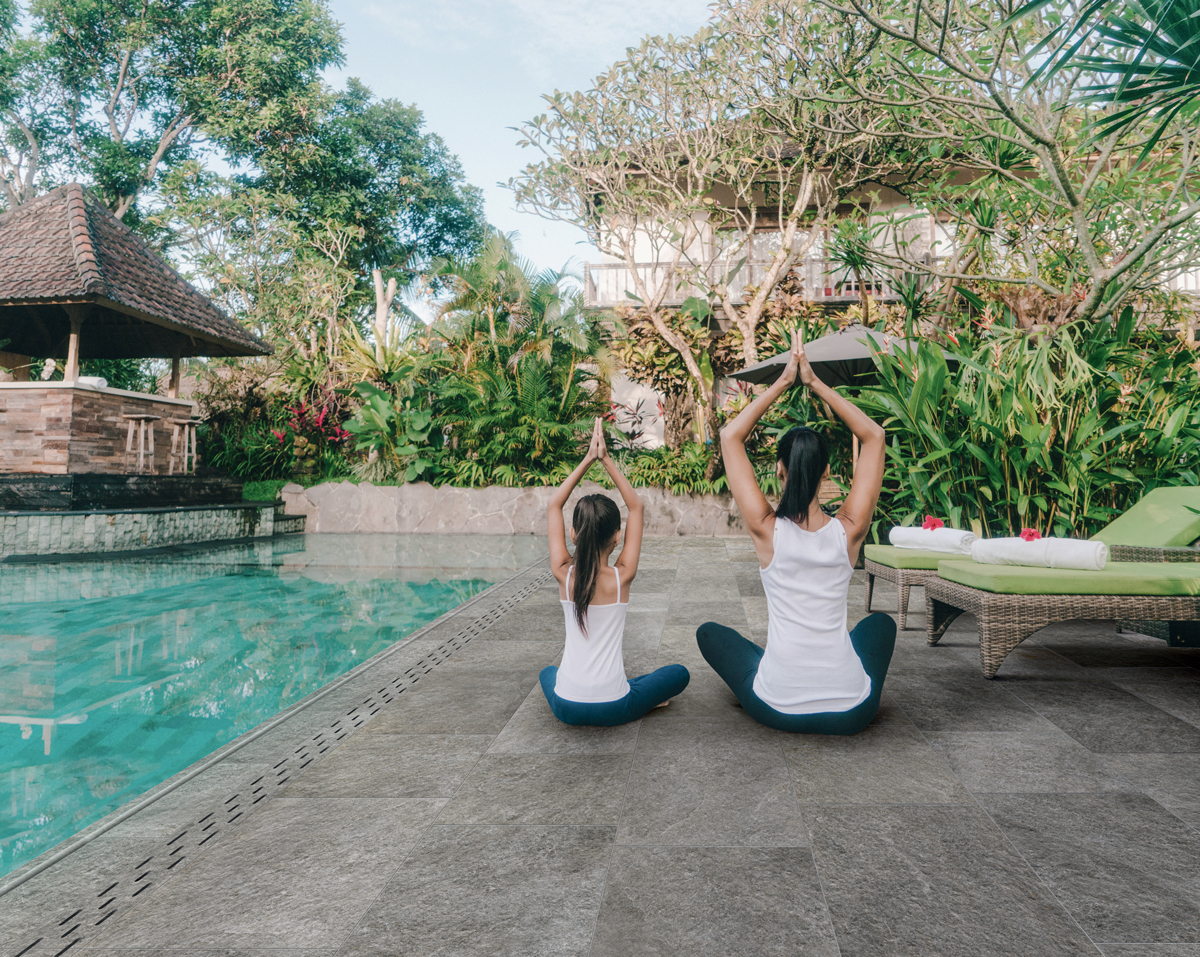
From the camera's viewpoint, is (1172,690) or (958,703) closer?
(958,703)

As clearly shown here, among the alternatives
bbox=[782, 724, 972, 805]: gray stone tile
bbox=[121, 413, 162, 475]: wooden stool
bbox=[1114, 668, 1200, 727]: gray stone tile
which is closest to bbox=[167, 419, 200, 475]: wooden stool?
bbox=[121, 413, 162, 475]: wooden stool

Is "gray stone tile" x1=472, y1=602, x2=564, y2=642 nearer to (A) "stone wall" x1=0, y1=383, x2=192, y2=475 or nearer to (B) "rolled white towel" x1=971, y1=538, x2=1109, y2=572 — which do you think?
(B) "rolled white towel" x1=971, y1=538, x2=1109, y2=572

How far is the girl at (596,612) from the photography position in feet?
8.77

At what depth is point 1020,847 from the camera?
6.26 ft

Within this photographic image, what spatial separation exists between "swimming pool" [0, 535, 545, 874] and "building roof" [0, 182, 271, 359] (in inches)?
167

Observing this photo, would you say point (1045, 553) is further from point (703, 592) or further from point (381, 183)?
point (381, 183)

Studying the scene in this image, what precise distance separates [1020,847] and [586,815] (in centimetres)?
116

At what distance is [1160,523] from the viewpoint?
4.57 meters

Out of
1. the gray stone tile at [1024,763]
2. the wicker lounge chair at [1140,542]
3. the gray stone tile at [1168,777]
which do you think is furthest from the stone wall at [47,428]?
the gray stone tile at [1168,777]

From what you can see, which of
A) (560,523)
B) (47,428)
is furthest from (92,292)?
(560,523)

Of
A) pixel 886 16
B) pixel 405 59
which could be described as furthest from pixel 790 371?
pixel 405 59

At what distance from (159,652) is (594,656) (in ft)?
10.6

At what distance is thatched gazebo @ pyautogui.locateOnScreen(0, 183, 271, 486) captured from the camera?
10258mm

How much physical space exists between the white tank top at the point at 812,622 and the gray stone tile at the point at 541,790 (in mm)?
674
